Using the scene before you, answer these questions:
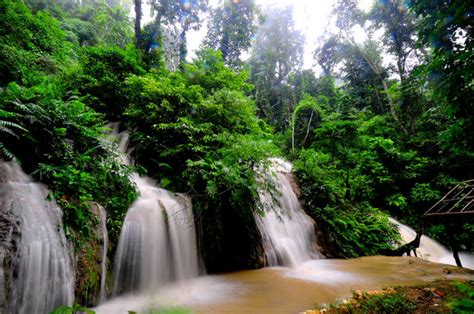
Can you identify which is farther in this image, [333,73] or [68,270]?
[333,73]

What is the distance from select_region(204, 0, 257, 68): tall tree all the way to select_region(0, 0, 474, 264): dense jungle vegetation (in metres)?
0.09

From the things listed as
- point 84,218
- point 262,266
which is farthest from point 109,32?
point 262,266

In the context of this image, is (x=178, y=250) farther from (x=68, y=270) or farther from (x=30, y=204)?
(x=30, y=204)

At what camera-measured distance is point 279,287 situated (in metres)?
4.43

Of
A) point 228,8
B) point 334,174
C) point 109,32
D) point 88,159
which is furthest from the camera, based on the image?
point 228,8

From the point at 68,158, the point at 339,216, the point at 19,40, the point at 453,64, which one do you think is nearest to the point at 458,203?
the point at 453,64

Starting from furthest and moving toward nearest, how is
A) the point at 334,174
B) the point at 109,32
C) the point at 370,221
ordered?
1. the point at 109,32
2. the point at 334,174
3. the point at 370,221

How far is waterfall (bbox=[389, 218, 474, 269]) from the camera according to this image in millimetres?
8977

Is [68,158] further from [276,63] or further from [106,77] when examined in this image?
[276,63]

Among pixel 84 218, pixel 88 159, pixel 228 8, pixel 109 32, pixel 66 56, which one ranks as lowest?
pixel 84 218

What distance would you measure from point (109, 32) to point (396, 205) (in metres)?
20.2

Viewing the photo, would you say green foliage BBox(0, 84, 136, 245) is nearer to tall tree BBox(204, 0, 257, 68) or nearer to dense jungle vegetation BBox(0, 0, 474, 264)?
dense jungle vegetation BBox(0, 0, 474, 264)

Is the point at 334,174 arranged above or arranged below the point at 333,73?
below

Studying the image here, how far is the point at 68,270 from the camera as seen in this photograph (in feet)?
10.3
